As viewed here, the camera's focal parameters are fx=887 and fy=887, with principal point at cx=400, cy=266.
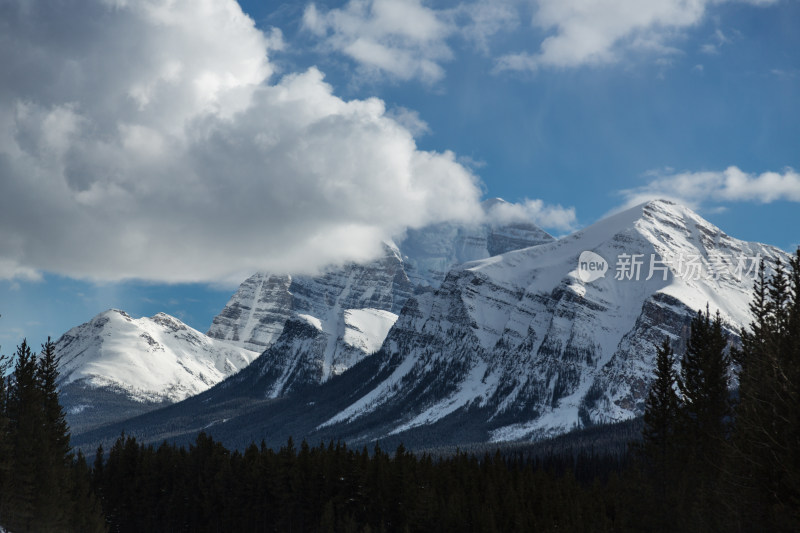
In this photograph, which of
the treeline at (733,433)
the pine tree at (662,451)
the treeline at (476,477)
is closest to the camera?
the treeline at (733,433)

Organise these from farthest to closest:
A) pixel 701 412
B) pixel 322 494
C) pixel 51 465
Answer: pixel 322 494, pixel 51 465, pixel 701 412

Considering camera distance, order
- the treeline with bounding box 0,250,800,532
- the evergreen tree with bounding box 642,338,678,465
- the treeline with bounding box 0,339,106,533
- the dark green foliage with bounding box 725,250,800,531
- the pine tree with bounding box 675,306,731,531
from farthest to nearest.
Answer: the treeline with bounding box 0,339,106,533 < the evergreen tree with bounding box 642,338,678,465 < the pine tree with bounding box 675,306,731,531 < the treeline with bounding box 0,250,800,532 < the dark green foliage with bounding box 725,250,800,531

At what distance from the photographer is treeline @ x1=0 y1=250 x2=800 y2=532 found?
114 ft

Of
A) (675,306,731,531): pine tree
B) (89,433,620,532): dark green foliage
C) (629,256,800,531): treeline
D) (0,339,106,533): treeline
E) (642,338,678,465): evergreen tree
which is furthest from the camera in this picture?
(89,433,620,532): dark green foliage

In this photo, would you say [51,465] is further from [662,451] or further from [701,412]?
[701,412]

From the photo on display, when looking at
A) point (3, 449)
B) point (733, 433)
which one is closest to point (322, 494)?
Result: point (3, 449)

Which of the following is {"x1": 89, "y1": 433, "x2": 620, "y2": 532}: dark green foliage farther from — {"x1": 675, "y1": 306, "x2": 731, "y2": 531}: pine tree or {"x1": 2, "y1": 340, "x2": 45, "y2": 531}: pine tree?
{"x1": 675, "y1": 306, "x2": 731, "y2": 531}: pine tree

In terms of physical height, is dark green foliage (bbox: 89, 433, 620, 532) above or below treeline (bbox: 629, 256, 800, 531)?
below

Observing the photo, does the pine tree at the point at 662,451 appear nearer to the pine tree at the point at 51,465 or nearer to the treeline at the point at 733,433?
the treeline at the point at 733,433

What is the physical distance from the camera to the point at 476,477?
Result: 424ft

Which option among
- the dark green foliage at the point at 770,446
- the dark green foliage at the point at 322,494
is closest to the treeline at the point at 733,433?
the dark green foliage at the point at 770,446

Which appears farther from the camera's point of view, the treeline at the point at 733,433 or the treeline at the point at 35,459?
the treeline at the point at 35,459

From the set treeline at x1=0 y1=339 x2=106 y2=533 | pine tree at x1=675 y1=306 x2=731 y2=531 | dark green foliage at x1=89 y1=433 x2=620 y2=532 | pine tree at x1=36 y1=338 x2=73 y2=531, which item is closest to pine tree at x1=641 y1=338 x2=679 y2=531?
pine tree at x1=675 y1=306 x2=731 y2=531

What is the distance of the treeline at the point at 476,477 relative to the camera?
114 feet
